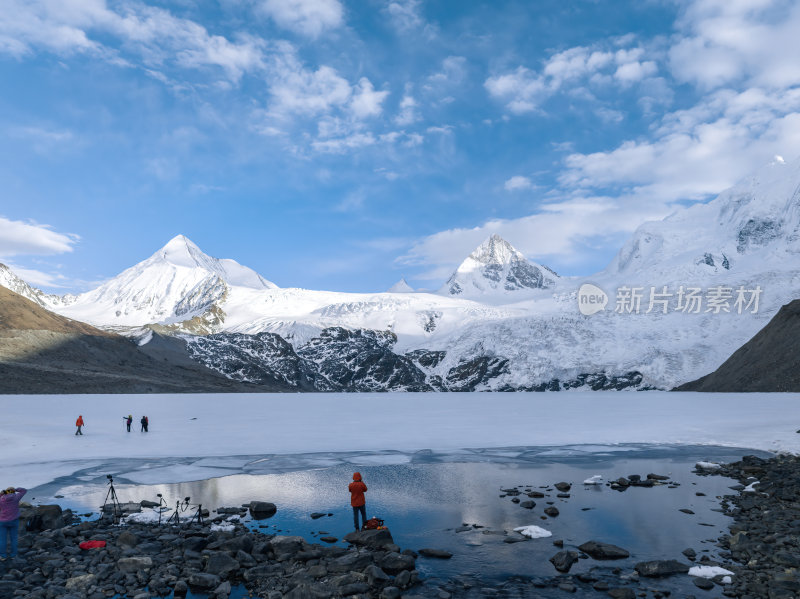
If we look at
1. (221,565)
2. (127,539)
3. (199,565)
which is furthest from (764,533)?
(127,539)

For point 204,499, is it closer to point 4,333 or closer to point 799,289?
point 4,333

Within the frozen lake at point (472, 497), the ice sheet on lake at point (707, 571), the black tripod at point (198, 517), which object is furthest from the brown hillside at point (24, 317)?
the ice sheet on lake at point (707, 571)

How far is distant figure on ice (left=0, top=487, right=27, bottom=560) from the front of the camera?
523 inches

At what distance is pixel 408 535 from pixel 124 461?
18880 mm

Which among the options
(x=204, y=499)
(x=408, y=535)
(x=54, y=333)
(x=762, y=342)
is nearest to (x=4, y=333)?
(x=54, y=333)

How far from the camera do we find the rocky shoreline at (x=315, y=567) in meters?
11.4

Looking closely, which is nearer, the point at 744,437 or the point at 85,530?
the point at 85,530

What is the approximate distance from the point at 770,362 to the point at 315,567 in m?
110

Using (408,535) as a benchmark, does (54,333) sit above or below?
above

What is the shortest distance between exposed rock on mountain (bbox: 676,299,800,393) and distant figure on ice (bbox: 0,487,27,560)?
101 m

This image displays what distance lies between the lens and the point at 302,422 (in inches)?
2024

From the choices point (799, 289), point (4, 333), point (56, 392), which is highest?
point (799, 289)

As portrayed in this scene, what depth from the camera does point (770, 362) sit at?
321 ft

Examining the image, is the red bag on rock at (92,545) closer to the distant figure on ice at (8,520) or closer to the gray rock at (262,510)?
the distant figure on ice at (8,520)
